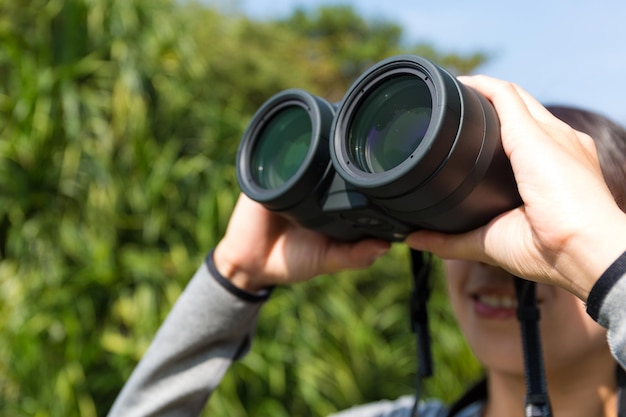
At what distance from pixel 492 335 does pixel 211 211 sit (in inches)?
59.1

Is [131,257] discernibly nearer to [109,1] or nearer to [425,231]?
[109,1]

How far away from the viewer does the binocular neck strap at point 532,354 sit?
86 centimetres

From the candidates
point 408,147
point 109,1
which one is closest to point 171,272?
point 109,1

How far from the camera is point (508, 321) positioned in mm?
1080

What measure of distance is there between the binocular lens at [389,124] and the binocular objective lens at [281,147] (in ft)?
0.52

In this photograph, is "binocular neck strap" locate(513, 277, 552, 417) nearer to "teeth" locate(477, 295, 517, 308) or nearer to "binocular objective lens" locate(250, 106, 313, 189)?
"teeth" locate(477, 295, 517, 308)

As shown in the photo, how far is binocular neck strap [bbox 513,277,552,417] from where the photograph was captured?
0.86 m

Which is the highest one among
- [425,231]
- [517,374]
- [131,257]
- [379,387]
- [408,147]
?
[408,147]

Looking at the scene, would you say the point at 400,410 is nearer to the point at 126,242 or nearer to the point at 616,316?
the point at 616,316

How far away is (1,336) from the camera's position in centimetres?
212

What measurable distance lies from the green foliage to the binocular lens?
1546mm

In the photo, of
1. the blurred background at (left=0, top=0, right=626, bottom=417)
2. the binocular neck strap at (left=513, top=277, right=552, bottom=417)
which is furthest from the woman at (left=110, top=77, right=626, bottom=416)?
the blurred background at (left=0, top=0, right=626, bottom=417)

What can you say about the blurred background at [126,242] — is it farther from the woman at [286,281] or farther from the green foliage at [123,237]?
the woman at [286,281]

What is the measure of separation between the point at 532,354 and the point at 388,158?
330mm
